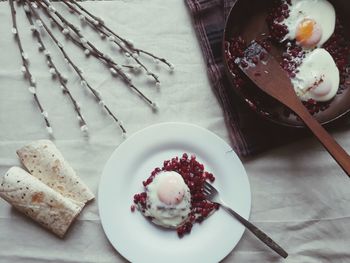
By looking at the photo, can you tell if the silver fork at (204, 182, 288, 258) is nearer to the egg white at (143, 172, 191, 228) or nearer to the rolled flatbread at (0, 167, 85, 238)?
the egg white at (143, 172, 191, 228)

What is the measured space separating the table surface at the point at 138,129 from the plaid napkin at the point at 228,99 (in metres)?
0.04

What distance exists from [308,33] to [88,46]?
903 millimetres

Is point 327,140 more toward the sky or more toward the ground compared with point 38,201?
more toward the sky

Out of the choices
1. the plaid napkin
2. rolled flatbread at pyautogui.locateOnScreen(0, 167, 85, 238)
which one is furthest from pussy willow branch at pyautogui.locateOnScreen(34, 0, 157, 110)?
rolled flatbread at pyautogui.locateOnScreen(0, 167, 85, 238)

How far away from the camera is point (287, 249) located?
221 cm

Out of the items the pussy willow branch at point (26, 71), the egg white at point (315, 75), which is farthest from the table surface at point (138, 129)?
the egg white at point (315, 75)

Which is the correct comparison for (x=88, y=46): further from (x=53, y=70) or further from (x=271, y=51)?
(x=271, y=51)

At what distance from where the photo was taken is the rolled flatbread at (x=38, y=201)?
7.01ft

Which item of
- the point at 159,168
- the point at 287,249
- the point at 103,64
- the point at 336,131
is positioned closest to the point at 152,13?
the point at 103,64

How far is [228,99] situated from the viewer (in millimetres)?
2266

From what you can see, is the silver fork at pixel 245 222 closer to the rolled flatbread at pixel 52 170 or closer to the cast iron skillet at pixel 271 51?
the cast iron skillet at pixel 271 51

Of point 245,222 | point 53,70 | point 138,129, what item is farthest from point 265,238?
point 53,70

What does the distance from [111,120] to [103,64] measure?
24cm

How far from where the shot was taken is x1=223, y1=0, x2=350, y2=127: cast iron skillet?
2188 mm
